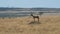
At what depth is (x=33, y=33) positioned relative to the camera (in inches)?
769

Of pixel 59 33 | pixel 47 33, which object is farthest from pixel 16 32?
pixel 59 33

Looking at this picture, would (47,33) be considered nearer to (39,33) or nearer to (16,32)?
(39,33)

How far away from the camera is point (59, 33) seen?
19.4 m

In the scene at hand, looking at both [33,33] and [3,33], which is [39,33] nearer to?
[33,33]

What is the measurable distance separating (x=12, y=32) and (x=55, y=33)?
4.67 metres

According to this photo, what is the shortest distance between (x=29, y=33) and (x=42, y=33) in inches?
54.2

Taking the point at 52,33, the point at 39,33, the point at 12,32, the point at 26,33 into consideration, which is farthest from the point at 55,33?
the point at 12,32

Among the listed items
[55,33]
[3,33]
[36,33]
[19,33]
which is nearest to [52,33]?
[55,33]

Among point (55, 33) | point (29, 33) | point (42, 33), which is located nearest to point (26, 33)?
point (29, 33)

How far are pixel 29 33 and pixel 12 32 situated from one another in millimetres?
2122

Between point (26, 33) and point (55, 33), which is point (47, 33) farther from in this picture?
point (26, 33)

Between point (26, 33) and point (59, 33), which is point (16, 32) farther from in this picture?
point (59, 33)

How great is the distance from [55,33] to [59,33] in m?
0.43

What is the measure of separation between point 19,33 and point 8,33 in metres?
1.16
